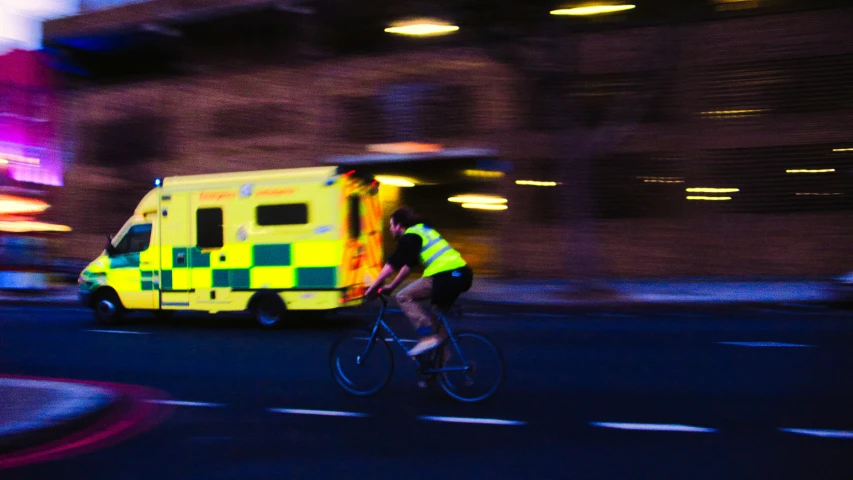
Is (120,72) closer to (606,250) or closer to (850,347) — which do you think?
(606,250)

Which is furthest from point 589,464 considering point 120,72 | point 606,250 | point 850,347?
point 120,72

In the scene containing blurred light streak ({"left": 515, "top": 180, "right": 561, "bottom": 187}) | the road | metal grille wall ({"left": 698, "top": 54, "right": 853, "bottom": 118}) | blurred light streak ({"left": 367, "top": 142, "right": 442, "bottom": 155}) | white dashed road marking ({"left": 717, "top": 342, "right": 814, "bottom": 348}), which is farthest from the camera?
blurred light streak ({"left": 367, "top": 142, "right": 442, "bottom": 155})

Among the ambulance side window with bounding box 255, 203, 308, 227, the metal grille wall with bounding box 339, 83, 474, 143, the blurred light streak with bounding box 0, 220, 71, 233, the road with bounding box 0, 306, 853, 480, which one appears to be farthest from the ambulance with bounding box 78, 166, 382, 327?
the metal grille wall with bounding box 339, 83, 474, 143

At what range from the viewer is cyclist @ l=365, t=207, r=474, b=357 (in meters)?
6.70

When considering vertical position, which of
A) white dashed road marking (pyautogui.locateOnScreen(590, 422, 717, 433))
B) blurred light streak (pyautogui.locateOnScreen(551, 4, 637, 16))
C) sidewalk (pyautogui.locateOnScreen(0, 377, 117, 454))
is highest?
blurred light streak (pyautogui.locateOnScreen(551, 4, 637, 16))

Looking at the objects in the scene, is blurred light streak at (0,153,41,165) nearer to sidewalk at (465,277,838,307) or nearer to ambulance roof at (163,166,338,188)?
ambulance roof at (163,166,338,188)

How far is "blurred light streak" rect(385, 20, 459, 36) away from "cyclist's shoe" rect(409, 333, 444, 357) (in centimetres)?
1704

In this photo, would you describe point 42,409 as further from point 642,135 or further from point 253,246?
point 642,135

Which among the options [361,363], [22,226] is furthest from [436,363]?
[22,226]

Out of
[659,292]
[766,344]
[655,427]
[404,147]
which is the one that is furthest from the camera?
[404,147]

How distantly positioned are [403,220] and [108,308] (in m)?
8.95

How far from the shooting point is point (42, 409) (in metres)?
6.23

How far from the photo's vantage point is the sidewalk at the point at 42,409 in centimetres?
546

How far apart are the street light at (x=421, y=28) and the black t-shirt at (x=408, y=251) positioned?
55.4 feet
